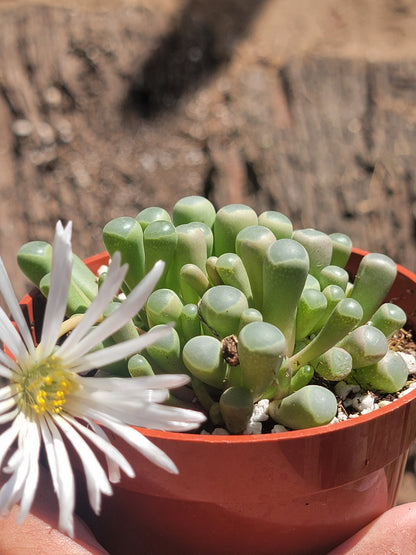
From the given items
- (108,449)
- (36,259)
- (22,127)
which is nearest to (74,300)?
(36,259)

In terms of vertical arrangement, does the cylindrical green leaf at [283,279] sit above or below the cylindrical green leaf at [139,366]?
above

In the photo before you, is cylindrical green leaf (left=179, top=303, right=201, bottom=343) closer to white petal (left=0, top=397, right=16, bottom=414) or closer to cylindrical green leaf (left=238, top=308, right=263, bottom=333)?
cylindrical green leaf (left=238, top=308, right=263, bottom=333)

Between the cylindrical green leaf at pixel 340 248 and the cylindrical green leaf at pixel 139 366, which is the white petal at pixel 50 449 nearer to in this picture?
the cylindrical green leaf at pixel 139 366

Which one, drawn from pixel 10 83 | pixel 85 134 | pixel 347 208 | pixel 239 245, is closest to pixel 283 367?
pixel 239 245

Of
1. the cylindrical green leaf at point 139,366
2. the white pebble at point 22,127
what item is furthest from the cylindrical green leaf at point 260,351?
the white pebble at point 22,127

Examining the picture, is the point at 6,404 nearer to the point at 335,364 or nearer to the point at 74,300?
the point at 74,300

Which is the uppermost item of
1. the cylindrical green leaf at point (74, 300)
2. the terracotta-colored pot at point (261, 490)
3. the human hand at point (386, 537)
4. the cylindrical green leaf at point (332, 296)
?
the cylindrical green leaf at point (332, 296)

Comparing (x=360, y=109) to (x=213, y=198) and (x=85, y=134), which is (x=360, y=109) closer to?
(x=213, y=198)
